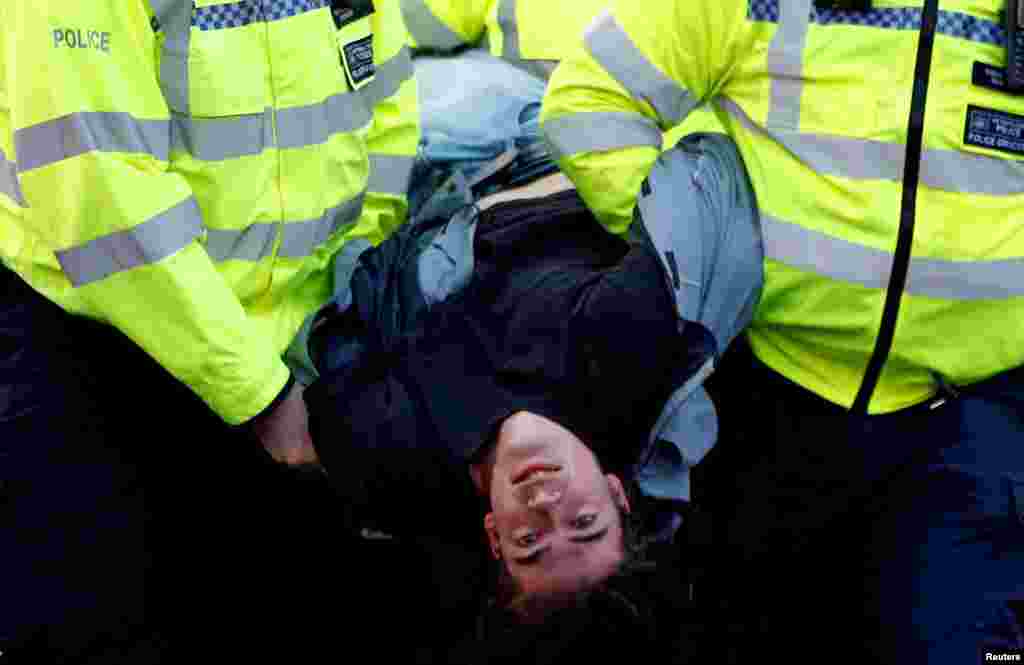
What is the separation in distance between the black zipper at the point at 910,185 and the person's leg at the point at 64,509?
1198 millimetres

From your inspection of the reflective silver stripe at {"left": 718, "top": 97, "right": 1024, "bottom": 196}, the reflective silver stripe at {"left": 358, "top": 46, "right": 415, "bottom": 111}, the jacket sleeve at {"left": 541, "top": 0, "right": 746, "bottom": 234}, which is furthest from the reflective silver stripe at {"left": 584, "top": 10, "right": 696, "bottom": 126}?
the reflective silver stripe at {"left": 358, "top": 46, "right": 415, "bottom": 111}

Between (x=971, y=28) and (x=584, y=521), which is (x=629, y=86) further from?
(x=584, y=521)

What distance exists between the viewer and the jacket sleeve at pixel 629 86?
6.31ft

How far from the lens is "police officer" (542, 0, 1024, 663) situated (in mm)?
1826

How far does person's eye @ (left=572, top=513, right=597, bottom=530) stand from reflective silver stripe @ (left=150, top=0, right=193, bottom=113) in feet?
2.76

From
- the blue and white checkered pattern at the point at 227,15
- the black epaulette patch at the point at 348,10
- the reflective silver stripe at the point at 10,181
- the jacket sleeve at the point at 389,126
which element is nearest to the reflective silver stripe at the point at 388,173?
the jacket sleeve at the point at 389,126

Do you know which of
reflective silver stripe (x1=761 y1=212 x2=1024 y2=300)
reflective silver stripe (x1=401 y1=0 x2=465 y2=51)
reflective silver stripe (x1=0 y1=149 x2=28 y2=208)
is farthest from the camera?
reflective silver stripe (x1=401 y1=0 x2=465 y2=51)

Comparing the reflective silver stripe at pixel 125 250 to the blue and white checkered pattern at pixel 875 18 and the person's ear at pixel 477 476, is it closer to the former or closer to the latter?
the person's ear at pixel 477 476

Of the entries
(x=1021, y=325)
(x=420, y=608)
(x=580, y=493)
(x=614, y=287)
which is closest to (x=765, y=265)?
(x=614, y=287)

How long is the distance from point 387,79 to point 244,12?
36 cm

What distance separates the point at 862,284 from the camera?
190 centimetres

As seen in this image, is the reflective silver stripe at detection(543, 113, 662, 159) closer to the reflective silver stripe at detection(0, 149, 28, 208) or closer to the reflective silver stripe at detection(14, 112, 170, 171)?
the reflective silver stripe at detection(14, 112, 170, 171)

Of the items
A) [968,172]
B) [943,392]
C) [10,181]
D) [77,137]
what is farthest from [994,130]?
[10,181]

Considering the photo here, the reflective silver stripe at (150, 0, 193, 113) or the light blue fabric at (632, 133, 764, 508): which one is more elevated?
the reflective silver stripe at (150, 0, 193, 113)
